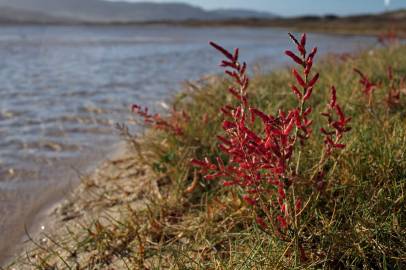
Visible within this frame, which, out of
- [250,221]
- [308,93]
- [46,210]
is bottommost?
[46,210]

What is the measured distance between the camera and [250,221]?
206 centimetres

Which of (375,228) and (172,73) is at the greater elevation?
(375,228)

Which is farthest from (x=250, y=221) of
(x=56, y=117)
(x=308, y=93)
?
(x=56, y=117)

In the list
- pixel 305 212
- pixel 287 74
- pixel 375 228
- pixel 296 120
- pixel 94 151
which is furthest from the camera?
pixel 287 74

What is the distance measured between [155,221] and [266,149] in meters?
0.90

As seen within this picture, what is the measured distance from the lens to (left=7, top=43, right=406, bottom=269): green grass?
171cm

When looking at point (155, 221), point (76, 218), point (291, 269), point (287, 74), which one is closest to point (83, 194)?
point (76, 218)

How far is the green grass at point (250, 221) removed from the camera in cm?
171

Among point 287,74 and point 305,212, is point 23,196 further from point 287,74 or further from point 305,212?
point 287,74

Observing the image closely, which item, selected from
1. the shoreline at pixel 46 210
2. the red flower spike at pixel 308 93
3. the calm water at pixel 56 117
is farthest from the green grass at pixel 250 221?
the calm water at pixel 56 117

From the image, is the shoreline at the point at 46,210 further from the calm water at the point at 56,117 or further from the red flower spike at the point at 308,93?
the red flower spike at the point at 308,93

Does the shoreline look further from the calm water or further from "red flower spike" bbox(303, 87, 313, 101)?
"red flower spike" bbox(303, 87, 313, 101)

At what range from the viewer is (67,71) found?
826cm

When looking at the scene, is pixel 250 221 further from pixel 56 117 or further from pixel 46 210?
pixel 56 117
